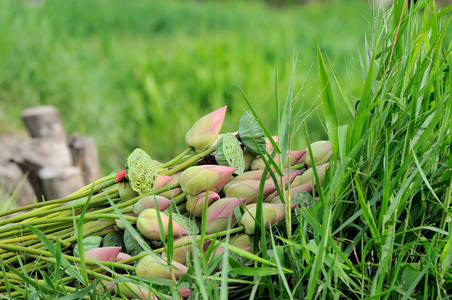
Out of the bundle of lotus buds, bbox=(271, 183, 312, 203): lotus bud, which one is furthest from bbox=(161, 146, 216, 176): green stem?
bbox=(271, 183, 312, 203): lotus bud

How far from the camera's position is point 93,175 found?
2.36 metres

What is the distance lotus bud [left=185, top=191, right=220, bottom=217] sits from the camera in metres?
0.60

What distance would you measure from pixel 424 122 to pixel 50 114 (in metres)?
2.12

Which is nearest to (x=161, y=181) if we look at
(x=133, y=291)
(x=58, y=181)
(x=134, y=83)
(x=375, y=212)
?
(x=133, y=291)

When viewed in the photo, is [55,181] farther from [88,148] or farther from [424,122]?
[424,122]

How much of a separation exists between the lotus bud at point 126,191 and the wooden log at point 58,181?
1.38 metres

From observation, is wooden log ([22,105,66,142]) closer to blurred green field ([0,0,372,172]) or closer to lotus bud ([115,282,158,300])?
blurred green field ([0,0,372,172])

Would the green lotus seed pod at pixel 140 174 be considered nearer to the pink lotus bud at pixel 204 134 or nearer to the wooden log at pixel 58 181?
the pink lotus bud at pixel 204 134

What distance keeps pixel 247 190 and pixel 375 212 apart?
0.50ft

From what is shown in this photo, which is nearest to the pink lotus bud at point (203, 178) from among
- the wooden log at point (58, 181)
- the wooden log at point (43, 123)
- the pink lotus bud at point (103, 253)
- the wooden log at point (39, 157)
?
the pink lotus bud at point (103, 253)

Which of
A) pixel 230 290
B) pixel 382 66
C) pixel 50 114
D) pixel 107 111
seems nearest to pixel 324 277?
pixel 230 290

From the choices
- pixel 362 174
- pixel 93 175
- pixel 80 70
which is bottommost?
pixel 93 175

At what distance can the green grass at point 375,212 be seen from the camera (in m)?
0.50

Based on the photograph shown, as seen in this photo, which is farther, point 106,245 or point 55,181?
point 55,181
